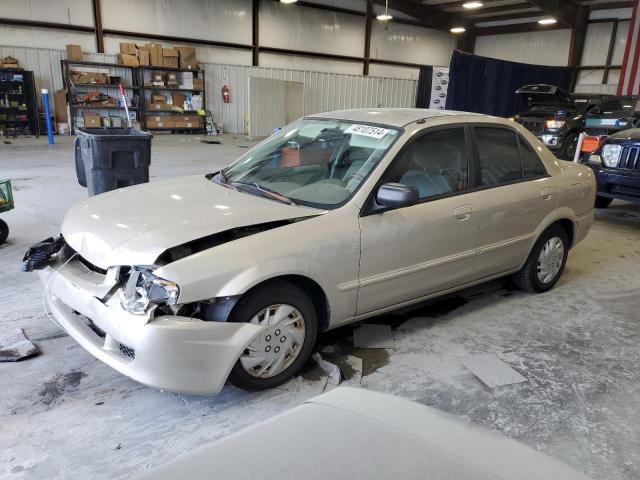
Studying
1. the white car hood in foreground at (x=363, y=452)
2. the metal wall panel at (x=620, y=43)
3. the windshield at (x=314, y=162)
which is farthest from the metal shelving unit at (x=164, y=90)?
the white car hood in foreground at (x=363, y=452)

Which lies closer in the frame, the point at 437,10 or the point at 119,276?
the point at 119,276

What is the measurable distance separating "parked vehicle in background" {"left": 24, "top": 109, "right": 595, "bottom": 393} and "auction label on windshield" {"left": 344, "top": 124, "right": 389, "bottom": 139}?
0.02 meters

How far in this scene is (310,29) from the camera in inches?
795

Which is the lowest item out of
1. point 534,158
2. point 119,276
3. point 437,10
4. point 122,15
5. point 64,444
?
point 64,444

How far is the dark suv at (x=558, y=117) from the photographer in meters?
12.0

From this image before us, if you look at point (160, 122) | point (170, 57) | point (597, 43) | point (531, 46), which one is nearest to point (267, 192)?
point (160, 122)

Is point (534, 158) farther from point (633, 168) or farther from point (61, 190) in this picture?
point (61, 190)

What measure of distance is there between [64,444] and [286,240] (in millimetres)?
1405

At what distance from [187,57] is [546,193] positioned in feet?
51.3

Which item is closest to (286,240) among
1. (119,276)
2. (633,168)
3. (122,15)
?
(119,276)

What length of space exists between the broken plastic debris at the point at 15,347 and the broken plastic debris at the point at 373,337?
2000 mm

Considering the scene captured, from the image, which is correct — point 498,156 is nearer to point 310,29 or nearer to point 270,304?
point 270,304

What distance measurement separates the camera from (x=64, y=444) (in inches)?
90.3

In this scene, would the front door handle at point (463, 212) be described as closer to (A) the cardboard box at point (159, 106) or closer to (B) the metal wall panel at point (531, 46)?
(A) the cardboard box at point (159, 106)
